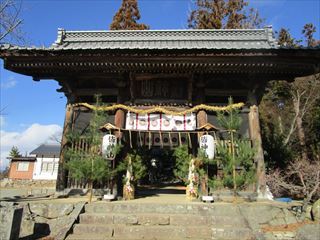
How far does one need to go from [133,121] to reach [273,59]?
5116 millimetres

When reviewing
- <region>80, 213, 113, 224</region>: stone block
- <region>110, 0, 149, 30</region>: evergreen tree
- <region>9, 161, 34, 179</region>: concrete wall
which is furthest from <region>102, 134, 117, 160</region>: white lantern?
<region>9, 161, 34, 179</region>: concrete wall

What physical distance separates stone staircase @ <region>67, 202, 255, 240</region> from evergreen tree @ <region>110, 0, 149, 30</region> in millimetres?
19469

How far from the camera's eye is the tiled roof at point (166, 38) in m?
11.0

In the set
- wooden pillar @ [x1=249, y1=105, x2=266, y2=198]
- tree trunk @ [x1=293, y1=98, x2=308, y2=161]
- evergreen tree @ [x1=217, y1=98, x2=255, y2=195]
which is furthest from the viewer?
tree trunk @ [x1=293, y1=98, x2=308, y2=161]

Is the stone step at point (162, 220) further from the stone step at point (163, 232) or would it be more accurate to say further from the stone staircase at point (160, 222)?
the stone step at point (163, 232)

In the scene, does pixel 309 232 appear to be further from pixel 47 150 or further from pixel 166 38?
pixel 47 150

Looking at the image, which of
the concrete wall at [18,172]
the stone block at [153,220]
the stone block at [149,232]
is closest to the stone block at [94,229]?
the stone block at [149,232]

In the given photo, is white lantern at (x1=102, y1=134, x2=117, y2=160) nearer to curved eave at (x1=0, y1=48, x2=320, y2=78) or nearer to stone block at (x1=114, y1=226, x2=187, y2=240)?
curved eave at (x1=0, y1=48, x2=320, y2=78)

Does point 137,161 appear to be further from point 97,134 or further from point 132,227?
point 132,227

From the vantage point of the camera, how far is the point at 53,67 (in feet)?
28.9

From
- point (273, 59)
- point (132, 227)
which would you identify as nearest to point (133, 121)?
point (132, 227)

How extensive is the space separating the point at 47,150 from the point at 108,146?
37.4 m

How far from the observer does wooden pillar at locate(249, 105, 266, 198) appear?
8.55 meters

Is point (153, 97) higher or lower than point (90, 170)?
higher
